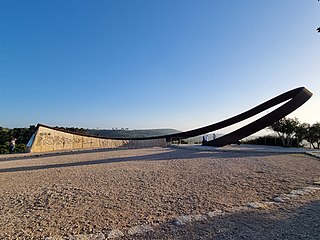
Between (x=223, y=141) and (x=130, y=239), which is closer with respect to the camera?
(x=130, y=239)

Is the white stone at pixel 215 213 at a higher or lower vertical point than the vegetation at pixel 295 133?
lower

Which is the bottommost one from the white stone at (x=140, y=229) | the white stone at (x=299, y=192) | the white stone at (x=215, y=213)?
the white stone at (x=140, y=229)

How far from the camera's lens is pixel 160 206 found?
3.26 m

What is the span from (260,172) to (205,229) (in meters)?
3.77

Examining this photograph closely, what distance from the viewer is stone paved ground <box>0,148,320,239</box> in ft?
8.05

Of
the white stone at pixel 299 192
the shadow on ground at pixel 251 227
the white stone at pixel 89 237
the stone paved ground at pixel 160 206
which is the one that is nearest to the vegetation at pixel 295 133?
the stone paved ground at pixel 160 206

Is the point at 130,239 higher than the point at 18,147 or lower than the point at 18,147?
lower

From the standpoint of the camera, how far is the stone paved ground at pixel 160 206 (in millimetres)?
2453

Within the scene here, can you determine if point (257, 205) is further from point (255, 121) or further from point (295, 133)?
point (295, 133)

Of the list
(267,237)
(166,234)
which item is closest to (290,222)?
(267,237)

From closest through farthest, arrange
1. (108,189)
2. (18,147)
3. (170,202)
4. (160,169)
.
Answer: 1. (170,202)
2. (108,189)
3. (160,169)
4. (18,147)

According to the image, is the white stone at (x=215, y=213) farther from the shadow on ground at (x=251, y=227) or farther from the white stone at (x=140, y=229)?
the white stone at (x=140, y=229)

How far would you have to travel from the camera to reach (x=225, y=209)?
310 cm

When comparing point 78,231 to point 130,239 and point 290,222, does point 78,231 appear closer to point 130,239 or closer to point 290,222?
point 130,239
